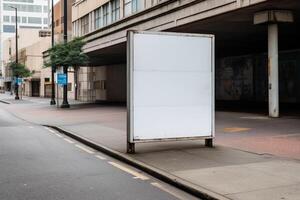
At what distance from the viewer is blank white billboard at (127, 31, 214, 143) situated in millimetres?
11586

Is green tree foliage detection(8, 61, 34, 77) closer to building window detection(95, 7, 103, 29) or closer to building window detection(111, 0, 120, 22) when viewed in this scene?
building window detection(95, 7, 103, 29)

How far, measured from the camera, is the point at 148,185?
8.52m

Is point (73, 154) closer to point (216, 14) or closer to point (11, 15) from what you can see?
point (216, 14)

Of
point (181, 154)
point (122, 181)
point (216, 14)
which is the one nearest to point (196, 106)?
point (181, 154)

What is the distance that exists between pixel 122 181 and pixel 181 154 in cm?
277

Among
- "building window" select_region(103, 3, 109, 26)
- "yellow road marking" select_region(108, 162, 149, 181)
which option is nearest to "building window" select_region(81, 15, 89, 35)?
"building window" select_region(103, 3, 109, 26)

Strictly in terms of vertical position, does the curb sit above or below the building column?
below

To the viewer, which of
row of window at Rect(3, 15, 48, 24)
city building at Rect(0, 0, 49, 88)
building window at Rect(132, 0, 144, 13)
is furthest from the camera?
row of window at Rect(3, 15, 48, 24)

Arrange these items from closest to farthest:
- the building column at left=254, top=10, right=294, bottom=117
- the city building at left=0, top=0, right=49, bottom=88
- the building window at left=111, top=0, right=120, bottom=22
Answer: the building column at left=254, top=10, right=294, bottom=117 → the building window at left=111, top=0, right=120, bottom=22 → the city building at left=0, top=0, right=49, bottom=88

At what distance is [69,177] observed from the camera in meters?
9.26

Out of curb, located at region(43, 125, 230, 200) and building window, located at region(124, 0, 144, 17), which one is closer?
curb, located at region(43, 125, 230, 200)

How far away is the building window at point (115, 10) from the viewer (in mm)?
37000

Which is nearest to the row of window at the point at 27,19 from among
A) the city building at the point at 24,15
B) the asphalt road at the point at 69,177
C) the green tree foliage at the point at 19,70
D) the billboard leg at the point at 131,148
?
the city building at the point at 24,15

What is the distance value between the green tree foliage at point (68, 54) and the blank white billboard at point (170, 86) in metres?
24.5
